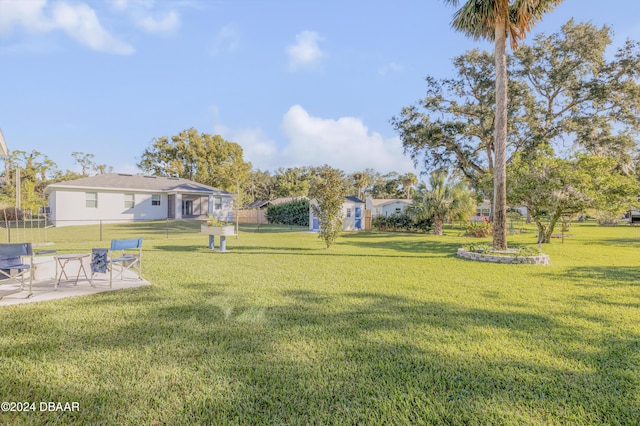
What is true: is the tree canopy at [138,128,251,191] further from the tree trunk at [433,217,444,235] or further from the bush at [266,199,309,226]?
the tree trunk at [433,217,444,235]

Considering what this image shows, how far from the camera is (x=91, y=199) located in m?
25.0

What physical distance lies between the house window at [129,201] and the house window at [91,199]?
2.05 m

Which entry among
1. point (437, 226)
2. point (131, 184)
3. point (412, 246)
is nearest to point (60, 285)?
point (412, 246)

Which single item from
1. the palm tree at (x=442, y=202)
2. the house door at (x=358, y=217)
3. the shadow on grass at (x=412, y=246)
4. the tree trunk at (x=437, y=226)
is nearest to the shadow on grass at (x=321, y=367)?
the shadow on grass at (x=412, y=246)

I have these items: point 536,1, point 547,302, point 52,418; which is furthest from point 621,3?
point 52,418

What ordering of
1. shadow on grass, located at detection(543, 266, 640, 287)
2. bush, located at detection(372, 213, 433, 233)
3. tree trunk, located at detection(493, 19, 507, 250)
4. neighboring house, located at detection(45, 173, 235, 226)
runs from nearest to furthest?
shadow on grass, located at detection(543, 266, 640, 287) < tree trunk, located at detection(493, 19, 507, 250) < bush, located at detection(372, 213, 433, 233) < neighboring house, located at detection(45, 173, 235, 226)

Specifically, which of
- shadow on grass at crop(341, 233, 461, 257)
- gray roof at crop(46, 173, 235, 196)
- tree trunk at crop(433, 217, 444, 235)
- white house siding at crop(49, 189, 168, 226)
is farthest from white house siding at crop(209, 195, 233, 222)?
tree trunk at crop(433, 217, 444, 235)

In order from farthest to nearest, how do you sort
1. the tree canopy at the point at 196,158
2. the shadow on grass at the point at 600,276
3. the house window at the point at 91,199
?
1. the tree canopy at the point at 196,158
2. the house window at the point at 91,199
3. the shadow on grass at the point at 600,276

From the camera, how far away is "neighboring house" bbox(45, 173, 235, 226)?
24016mm

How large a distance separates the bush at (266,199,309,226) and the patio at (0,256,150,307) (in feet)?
80.2

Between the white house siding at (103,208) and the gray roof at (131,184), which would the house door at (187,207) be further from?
the white house siding at (103,208)

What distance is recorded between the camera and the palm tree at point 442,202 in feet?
68.2

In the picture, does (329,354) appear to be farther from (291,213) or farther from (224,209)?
(224,209)

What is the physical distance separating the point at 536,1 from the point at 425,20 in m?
3.74
